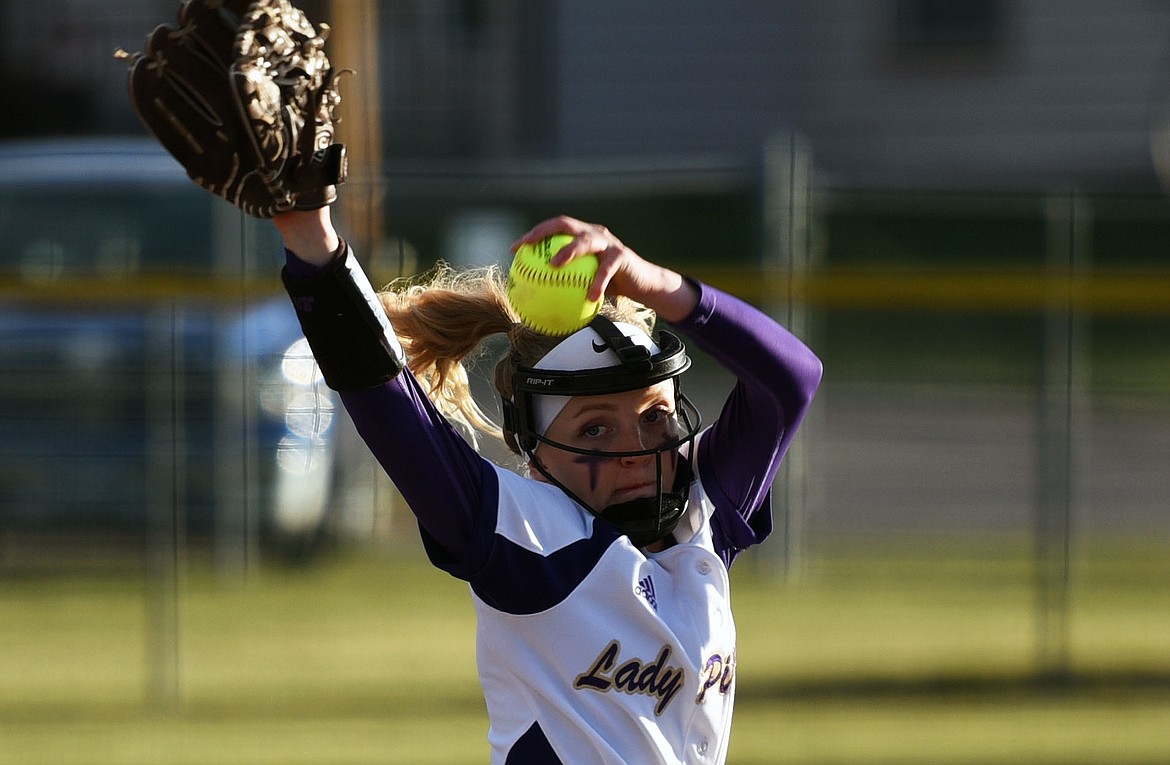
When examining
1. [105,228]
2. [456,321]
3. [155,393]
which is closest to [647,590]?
[456,321]

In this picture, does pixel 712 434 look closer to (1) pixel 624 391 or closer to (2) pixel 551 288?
(1) pixel 624 391

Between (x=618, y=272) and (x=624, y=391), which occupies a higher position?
(x=618, y=272)

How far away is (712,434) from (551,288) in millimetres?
537

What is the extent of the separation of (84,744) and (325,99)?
3780mm

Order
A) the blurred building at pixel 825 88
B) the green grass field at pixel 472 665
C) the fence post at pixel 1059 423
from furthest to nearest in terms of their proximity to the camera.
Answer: the blurred building at pixel 825 88, the fence post at pixel 1059 423, the green grass field at pixel 472 665

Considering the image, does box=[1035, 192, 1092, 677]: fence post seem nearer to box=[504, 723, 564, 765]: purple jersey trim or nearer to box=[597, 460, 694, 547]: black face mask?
box=[597, 460, 694, 547]: black face mask

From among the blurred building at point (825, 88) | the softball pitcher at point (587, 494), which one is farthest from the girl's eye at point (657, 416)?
the blurred building at point (825, 88)

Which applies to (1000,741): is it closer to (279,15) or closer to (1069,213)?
(1069,213)

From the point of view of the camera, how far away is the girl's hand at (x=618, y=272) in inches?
94.6

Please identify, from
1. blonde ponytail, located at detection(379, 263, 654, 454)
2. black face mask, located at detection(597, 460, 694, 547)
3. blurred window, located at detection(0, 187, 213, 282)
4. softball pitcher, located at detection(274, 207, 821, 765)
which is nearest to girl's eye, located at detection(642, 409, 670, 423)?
softball pitcher, located at detection(274, 207, 821, 765)

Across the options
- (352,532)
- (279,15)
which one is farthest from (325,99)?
(352,532)

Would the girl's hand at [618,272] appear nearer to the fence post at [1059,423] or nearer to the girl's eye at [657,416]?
the girl's eye at [657,416]

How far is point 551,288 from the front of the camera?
8.04ft

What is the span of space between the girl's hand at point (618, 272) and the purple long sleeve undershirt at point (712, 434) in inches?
1.6
